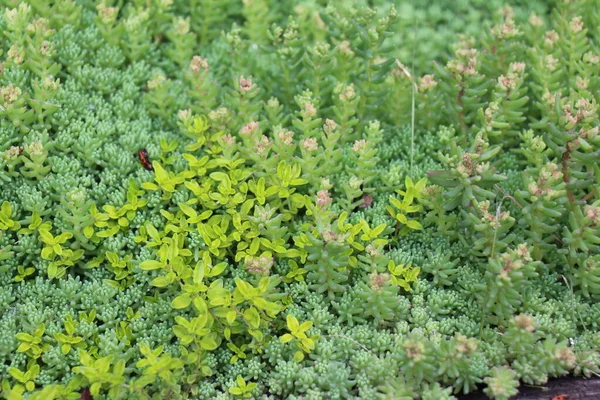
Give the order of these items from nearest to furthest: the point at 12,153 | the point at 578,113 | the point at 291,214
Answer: the point at 578,113
the point at 12,153
the point at 291,214

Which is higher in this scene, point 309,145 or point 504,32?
point 504,32

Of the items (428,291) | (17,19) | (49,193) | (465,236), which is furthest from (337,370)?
(17,19)

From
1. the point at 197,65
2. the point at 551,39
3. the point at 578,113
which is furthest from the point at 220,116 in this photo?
the point at 551,39

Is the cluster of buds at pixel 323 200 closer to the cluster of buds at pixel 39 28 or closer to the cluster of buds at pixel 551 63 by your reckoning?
the cluster of buds at pixel 551 63

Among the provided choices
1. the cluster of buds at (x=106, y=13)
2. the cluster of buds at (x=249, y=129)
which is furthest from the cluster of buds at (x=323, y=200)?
the cluster of buds at (x=106, y=13)

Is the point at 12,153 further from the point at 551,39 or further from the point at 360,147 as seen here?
the point at 551,39

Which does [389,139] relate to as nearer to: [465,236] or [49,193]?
[465,236]

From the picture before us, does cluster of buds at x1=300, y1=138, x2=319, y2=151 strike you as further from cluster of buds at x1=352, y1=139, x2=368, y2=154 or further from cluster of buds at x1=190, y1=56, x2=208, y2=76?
cluster of buds at x1=190, y1=56, x2=208, y2=76
